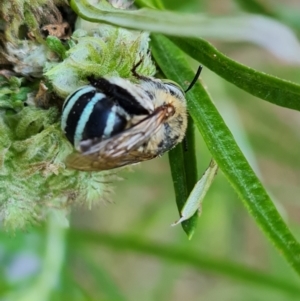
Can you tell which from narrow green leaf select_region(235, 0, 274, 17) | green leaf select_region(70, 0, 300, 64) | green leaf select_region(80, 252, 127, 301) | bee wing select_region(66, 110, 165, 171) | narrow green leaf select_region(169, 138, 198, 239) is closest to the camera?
green leaf select_region(70, 0, 300, 64)

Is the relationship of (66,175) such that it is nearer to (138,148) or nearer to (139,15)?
(138,148)

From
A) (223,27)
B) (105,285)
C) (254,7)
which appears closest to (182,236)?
(105,285)

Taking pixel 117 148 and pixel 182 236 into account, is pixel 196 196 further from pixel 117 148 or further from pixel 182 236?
pixel 182 236

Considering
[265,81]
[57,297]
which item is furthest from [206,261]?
[265,81]

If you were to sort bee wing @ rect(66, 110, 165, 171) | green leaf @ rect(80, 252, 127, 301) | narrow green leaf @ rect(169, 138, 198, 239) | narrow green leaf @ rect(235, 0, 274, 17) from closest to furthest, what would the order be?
bee wing @ rect(66, 110, 165, 171) < narrow green leaf @ rect(169, 138, 198, 239) < narrow green leaf @ rect(235, 0, 274, 17) < green leaf @ rect(80, 252, 127, 301)

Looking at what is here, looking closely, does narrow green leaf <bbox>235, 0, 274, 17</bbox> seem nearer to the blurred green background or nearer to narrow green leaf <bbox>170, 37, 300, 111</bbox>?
the blurred green background

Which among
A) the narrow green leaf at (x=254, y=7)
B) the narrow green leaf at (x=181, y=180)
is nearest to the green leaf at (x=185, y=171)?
the narrow green leaf at (x=181, y=180)

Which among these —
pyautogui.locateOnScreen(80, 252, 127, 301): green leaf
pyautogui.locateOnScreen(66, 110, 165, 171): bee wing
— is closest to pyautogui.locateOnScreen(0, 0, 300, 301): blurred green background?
pyautogui.locateOnScreen(80, 252, 127, 301): green leaf

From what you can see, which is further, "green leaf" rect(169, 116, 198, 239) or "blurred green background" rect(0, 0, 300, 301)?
"blurred green background" rect(0, 0, 300, 301)

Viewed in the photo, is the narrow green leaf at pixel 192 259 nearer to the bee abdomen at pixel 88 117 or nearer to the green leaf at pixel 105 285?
the green leaf at pixel 105 285
